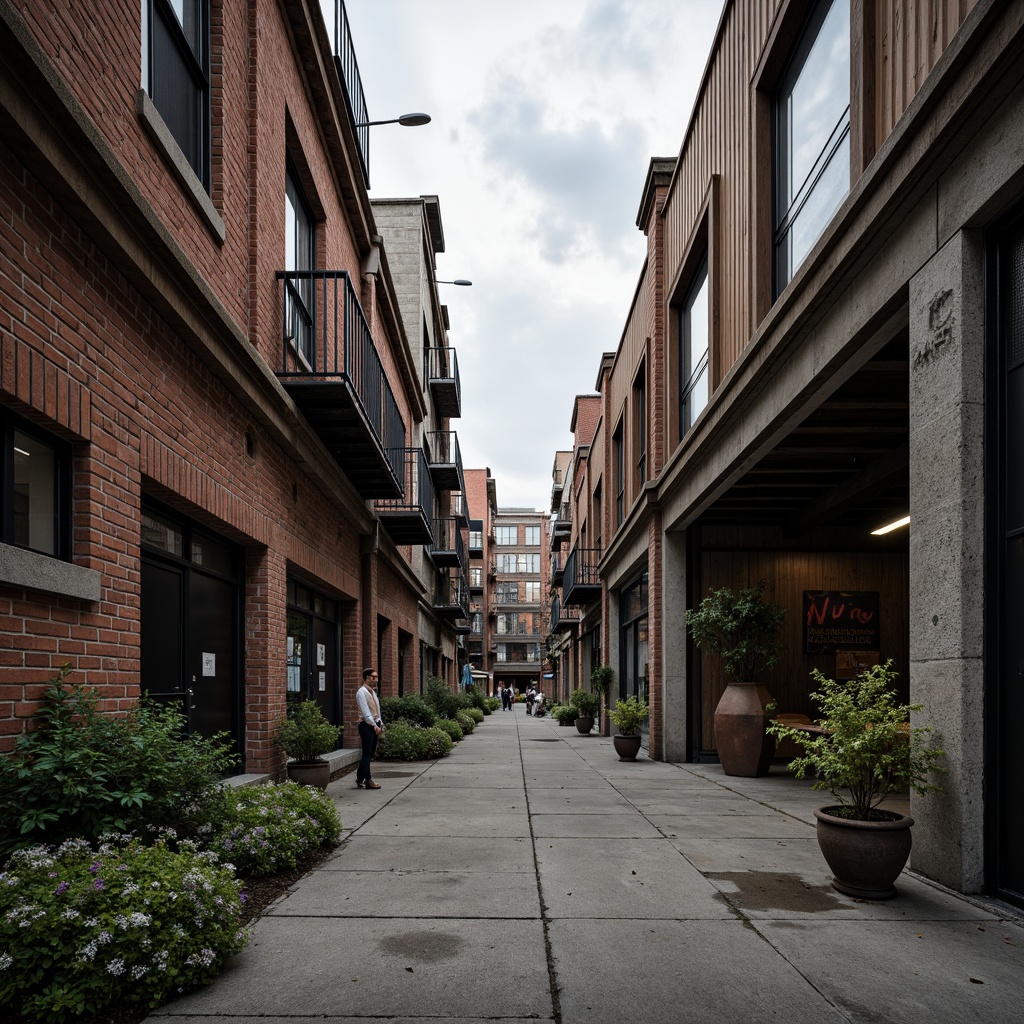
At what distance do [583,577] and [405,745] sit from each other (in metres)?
12.8

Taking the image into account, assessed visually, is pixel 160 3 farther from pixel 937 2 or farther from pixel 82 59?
pixel 937 2

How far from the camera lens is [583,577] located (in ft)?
89.8

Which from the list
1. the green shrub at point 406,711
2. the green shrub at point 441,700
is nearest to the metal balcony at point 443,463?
the green shrub at point 441,700

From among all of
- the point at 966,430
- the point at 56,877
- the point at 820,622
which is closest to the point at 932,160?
the point at 966,430

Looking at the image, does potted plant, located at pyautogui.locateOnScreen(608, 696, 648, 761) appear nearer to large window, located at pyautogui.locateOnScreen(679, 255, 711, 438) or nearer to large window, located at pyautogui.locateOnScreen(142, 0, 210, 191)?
large window, located at pyautogui.locateOnScreen(679, 255, 711, 438)

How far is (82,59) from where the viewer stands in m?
5.48

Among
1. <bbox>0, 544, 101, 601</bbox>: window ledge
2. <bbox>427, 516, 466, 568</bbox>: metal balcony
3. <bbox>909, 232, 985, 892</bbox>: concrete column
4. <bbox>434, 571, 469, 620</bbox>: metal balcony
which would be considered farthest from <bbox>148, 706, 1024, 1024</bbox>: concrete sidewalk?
<bbox>434, 571, 469, 620</bbox>: metal balcony

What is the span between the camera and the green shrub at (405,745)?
15.4 meters

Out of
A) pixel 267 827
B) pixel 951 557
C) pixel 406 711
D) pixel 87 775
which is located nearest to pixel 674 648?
pixel 406 711

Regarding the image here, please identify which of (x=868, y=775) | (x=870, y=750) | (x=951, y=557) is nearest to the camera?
(x=951, y=557)

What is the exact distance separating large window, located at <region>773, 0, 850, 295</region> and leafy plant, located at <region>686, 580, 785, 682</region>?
461 cm

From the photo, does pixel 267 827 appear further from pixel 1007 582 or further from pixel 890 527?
pixel 890 527

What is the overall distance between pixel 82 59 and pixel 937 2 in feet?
18.2

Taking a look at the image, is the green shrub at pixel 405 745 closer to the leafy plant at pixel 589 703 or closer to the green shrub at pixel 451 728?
the green shrub at pixel 451 728
